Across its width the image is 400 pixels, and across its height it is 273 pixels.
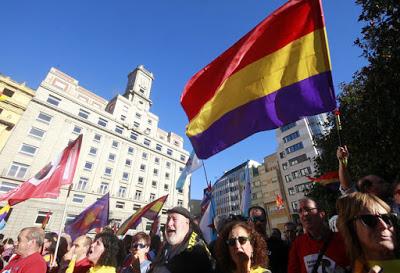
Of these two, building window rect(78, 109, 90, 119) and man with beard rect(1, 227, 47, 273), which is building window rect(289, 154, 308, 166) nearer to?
building window rect(78, 109, 90, 119)

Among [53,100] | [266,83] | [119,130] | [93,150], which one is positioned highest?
[53,100]

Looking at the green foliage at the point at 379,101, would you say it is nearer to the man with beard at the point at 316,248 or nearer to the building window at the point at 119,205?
the man with beard at the point at 316,248

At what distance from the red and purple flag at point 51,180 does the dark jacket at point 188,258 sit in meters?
5.24

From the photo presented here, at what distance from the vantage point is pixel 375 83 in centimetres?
805

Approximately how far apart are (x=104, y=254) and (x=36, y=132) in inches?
1568

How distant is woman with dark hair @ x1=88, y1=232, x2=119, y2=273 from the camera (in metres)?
3.73

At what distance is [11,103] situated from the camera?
112ft

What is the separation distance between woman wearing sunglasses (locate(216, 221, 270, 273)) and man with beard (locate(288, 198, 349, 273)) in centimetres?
55

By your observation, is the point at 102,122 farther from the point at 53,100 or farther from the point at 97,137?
the point at 53,100

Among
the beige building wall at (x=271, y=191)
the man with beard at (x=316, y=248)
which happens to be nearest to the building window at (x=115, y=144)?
the beige building wall at (x=271, y=191)

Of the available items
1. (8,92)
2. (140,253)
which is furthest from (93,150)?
(140,253)

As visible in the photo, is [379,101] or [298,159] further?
[298,159]

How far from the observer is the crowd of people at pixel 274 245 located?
1789mm

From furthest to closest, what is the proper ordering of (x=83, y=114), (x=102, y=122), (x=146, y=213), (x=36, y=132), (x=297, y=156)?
1. (x=297, y=156)
2. (x=102, y=122)
3. (x=83, y=114)
4. (x=36, y=132)
5. (x=146, y=213)
